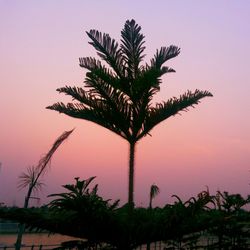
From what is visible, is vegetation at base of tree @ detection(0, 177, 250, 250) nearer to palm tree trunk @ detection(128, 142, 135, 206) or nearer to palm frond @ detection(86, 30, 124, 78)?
palm tree trunk @ detection(128, 142, 135, 206)

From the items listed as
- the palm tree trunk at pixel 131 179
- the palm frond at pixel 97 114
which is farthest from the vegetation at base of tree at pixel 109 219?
the palm frond at pixel 97 114

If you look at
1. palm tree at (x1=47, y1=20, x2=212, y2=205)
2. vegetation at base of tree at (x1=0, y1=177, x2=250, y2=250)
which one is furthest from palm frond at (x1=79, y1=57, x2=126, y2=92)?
vegetation at base of tree at (x1=0, y1=177, x2=250, y2=250)

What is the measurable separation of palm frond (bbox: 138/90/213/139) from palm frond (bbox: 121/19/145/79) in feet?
2.41

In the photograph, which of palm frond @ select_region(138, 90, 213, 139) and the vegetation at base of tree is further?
palm frond @ select_region(138, 90, 213, 139)

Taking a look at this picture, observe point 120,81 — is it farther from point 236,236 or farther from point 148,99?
point 236,236

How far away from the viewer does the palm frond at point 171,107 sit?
7.50 meters

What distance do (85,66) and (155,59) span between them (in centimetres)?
124

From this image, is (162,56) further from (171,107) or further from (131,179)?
(131,179)

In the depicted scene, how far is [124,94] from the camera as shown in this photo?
24.7 ft

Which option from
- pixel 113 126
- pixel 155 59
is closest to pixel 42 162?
pixel 113 126

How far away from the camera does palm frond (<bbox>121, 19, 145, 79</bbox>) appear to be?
751 centimetres

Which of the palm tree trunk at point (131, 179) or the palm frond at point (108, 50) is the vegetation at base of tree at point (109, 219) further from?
the palm frond at point (108, 50)

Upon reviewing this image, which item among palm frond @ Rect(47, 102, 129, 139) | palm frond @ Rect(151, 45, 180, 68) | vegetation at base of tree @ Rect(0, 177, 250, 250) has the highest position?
palm frond @ Rect(151, 45, 180, 68)

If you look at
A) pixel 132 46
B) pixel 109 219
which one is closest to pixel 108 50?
pixel 132 46
